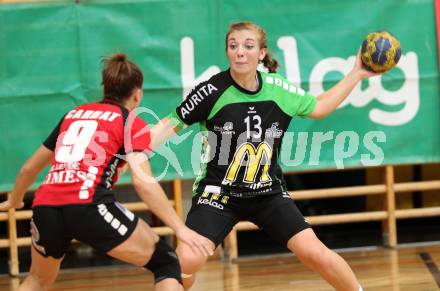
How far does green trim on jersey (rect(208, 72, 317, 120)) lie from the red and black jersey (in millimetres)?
825

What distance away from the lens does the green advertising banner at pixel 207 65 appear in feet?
23.2

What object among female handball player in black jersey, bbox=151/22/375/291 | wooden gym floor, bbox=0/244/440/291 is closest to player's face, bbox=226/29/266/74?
female handball player in black jersey, bbox=151/22/375/291

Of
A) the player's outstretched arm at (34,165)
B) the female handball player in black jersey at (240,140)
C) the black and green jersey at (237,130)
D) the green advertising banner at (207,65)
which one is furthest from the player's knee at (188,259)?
the green advertising banner at (207,65)

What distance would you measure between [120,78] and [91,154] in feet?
1.32

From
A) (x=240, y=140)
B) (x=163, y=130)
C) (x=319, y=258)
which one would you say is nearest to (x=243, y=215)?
(x=240, y=140)

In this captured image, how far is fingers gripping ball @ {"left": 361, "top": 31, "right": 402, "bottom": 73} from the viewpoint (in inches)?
205

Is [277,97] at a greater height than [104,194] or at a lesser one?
greater

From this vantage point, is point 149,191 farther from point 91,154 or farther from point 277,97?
point 277,97

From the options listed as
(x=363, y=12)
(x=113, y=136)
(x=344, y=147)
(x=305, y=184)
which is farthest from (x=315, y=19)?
(x=113, y=136)

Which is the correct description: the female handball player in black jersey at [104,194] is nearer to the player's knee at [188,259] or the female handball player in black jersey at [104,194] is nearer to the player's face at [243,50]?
the player's knee at [188,259]

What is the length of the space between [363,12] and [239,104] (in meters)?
2.58

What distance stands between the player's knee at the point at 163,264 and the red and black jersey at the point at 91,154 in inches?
13.3

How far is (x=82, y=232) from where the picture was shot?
4293mm

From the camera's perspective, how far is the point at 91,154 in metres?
4.35
